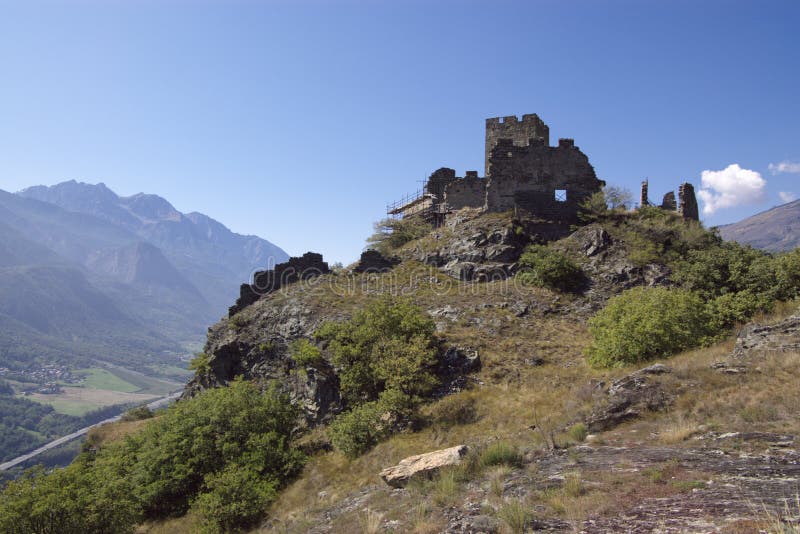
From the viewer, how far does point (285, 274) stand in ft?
133

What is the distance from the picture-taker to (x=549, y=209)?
38188 mm

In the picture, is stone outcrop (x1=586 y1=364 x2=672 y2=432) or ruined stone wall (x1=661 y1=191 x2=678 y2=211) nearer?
stone outcrop (x1=586 y1=364 x2=672 y2=432)

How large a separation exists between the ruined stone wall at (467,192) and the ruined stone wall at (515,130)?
4.57ft

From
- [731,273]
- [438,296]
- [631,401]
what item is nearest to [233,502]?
[631,401]

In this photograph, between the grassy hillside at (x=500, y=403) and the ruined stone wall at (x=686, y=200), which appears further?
the ruined stone wall at (x=686, y=200)

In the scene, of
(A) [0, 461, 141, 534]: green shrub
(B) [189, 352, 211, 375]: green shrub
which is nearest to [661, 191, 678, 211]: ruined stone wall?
(B) [189, 352, 211, 375]: green shrub

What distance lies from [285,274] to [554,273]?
905 inches

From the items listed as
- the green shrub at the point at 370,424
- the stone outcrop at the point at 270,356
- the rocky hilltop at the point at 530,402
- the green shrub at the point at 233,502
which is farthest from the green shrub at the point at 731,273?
the green shrub at the point at 233,502

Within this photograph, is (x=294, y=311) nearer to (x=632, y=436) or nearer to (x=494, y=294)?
(x=494, y=294)

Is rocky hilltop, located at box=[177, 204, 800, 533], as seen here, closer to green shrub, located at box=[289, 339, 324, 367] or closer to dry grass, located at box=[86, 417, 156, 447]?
green shrub, located at box=[289, 339, 324, 367]

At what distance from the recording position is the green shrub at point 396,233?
139ft

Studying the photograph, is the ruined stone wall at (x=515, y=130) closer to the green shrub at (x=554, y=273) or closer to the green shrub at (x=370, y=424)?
the green shrub at (x=554, y=273)

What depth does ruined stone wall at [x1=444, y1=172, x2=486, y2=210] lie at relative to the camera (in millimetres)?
40031

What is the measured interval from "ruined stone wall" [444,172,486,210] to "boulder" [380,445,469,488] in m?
28.4
